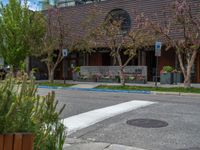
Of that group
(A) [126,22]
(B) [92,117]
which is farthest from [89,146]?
(A) [126,22]

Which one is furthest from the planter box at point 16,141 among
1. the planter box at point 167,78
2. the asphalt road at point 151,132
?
the planter box at point 167,78

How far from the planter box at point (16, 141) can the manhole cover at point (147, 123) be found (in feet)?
16.9

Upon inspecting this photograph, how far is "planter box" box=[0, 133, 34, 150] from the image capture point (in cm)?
304

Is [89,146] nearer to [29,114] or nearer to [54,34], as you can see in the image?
[29,114]

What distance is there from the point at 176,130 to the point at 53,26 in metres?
19.5

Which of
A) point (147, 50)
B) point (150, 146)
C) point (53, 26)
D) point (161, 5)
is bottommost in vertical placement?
point (150, 146)

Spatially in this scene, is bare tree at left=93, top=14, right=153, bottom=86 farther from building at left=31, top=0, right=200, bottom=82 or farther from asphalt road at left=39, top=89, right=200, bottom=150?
asphalt road at left=39, top=89, right=200, bottom=150

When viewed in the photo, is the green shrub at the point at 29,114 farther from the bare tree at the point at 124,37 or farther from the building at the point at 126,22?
the building at the point at 126,22

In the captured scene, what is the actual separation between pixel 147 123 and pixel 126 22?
19326mm

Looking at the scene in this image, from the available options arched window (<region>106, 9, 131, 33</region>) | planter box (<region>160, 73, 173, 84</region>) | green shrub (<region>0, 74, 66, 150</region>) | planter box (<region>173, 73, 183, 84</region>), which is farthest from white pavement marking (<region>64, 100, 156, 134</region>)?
arched window (<region>106, 9, 131, 33</region>)

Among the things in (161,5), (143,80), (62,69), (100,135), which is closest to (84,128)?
(100,135)

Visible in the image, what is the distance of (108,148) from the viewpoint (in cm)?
588

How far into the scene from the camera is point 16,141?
3.08m

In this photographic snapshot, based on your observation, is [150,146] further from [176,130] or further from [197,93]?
[197,93]
